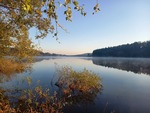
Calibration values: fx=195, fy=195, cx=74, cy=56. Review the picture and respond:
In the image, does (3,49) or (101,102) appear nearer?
(3,49)

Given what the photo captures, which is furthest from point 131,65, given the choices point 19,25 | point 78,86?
point 19,25

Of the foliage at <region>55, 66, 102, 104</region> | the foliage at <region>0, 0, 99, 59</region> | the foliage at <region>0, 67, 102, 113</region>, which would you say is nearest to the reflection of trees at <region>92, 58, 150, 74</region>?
the foliage at <region>55, 66, 102, 104</region>

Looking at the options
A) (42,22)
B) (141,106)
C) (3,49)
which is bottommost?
(141,106)

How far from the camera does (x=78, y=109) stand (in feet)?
62.3

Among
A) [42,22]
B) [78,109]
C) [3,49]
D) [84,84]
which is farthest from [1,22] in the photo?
[84,84]

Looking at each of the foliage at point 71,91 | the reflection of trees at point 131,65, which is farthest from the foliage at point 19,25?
the reflection of trees at point 131,65

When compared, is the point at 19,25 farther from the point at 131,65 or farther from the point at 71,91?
the point at 131,65

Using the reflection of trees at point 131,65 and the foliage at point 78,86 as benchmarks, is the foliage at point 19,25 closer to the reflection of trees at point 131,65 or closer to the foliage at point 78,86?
the foliage at point 78,86

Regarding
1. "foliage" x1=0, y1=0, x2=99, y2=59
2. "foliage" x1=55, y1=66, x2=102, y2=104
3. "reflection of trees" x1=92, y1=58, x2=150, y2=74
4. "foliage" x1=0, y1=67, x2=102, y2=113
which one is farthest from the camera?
"reflection of trees" x1=92, y1=58, x2=150, y2=74

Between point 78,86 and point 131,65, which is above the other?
point 78,86

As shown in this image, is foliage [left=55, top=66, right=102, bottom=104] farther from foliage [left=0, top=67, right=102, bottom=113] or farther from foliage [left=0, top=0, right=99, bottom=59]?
foliage [left=0, top=0, right=99, bottom=59]

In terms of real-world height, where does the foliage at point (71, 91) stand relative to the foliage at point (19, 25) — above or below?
below

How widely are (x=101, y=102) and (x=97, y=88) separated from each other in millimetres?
6356

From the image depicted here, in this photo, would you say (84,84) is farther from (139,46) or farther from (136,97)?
(139,46)
